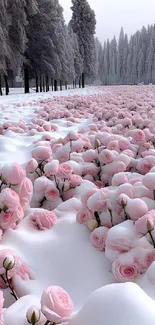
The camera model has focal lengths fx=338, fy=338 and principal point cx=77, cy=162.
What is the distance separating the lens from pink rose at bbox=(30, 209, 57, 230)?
5.28 feet

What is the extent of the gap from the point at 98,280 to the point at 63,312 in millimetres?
445

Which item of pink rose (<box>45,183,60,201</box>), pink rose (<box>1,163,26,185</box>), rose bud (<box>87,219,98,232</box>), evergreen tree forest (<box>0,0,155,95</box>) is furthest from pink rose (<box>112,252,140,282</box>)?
evergreen tree forest (<box>0,0,155,95</box>)

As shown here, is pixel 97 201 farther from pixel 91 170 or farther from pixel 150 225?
pixel 91 170

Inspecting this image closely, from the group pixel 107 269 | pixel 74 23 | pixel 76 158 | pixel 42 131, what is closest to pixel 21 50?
pixel 42 131

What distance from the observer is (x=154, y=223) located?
4.23ft

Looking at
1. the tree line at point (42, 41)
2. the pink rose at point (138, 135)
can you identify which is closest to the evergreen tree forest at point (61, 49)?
the tree line at point (42, 41)

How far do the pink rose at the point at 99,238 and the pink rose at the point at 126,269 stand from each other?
0.20m

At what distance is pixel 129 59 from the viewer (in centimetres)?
7088

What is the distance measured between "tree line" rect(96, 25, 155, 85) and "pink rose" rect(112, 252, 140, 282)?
68.2m

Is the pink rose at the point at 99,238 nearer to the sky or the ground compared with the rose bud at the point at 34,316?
nearer to the ground

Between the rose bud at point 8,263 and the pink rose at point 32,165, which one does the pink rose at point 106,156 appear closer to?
the pink rose at point 32,165

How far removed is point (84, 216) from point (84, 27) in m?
38.1

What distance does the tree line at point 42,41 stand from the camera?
15.4 meters

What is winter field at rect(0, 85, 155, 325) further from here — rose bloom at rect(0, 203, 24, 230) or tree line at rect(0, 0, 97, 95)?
tree line at rect(0, 0, 97, 95)
